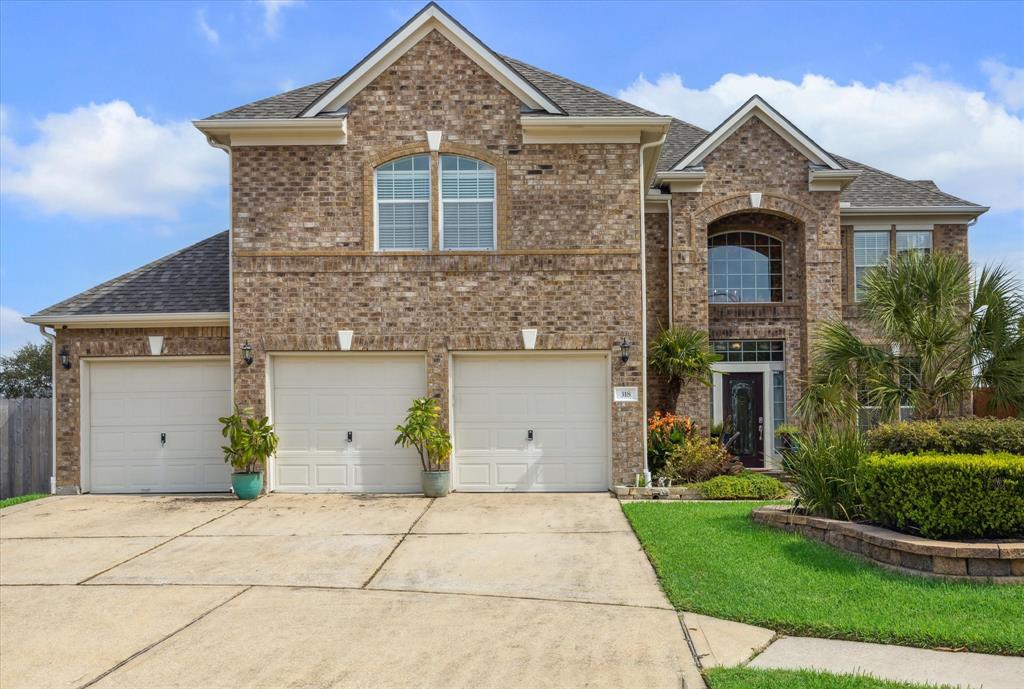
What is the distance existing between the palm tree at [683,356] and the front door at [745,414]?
4.68 ft

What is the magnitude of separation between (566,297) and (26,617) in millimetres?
9022

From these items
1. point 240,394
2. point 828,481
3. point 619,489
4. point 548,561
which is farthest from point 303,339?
point 828,481

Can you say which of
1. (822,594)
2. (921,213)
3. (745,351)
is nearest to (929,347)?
(822,594)

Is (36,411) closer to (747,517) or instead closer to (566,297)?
(566,297)

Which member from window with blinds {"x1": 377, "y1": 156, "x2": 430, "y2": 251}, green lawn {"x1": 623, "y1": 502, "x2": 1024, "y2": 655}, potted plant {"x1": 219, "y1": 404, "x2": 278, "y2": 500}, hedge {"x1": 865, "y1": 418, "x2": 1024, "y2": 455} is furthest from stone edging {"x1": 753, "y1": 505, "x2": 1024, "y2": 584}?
potted plant {"x1": 219, "y1": 404, "x2": 278, "y2": 500}

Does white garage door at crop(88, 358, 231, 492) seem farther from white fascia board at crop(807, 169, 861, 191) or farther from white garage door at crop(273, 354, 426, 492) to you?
white fascia board at crop(807, 169, 861, 191)

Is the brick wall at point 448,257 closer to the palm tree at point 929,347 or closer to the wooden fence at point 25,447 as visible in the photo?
the palm tree at point 929,347

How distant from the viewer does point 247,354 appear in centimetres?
1393

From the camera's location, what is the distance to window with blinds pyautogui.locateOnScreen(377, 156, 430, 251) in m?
14.1

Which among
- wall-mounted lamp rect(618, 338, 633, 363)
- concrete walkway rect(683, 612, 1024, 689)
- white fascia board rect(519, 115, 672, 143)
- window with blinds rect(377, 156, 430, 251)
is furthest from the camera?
window with blinds rect(377, 156, 430, 251)

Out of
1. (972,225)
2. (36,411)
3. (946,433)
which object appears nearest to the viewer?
(946,433)

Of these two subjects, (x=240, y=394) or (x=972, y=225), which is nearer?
(x=240, y=394)

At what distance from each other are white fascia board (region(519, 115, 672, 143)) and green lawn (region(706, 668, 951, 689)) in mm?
9991

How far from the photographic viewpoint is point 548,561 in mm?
9102
